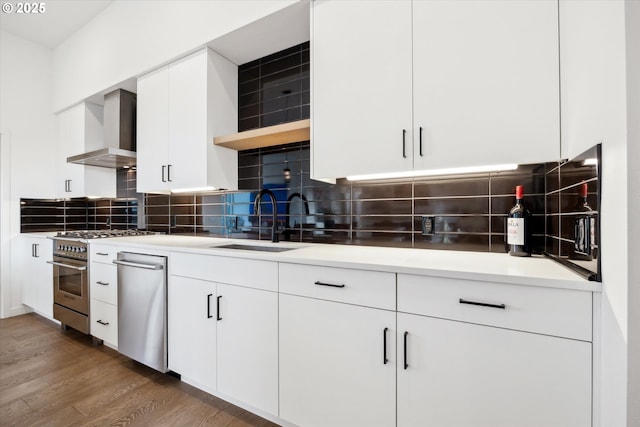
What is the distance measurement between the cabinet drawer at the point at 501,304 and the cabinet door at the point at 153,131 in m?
2.11

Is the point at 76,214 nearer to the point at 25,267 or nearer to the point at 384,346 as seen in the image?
the point at 25,267

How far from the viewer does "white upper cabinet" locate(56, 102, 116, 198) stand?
3.23m

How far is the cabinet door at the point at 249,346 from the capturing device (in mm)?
1527

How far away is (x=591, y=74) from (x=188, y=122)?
2282mm

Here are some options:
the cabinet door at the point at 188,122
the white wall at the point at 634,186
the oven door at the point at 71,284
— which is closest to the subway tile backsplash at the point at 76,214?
the oven door at the point at 71,284

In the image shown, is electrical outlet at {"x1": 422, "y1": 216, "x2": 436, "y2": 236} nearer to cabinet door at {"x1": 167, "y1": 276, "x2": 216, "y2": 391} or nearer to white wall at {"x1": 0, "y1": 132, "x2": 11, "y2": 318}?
cabinet door at {"x1": 167, "y1": 276, "x2": 216, "y2": 391}

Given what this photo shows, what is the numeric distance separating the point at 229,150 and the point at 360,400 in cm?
191

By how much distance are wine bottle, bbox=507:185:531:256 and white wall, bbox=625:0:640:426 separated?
0.69 m

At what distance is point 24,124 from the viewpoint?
3.38 m

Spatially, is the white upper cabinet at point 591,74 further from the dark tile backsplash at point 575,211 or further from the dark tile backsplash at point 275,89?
the dark tile backsplash at point 275,89

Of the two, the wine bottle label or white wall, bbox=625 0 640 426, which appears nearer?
white wall, bbox=625 0 640 426

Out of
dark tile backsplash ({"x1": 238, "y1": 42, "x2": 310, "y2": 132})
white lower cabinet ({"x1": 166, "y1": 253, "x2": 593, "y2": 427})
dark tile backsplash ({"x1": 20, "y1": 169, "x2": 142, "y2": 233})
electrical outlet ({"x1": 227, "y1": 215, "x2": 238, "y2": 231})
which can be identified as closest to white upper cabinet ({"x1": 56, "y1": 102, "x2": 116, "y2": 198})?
dark tile backsplash ({"x1": 20, "y1": 169, "x2": 142, "y2": 233})

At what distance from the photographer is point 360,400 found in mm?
1291

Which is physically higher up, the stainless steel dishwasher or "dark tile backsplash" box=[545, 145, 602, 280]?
"dark tile backsplash" box=[545, 145, 602, 280]
